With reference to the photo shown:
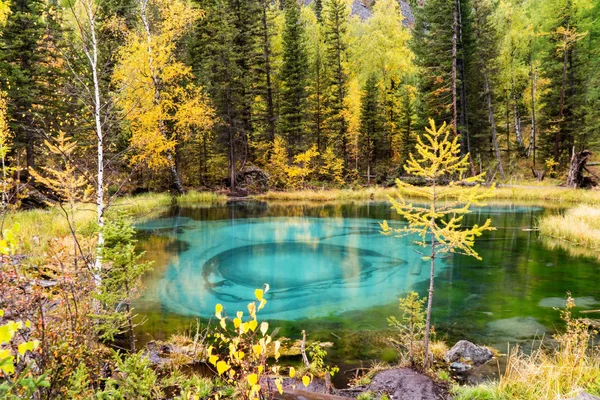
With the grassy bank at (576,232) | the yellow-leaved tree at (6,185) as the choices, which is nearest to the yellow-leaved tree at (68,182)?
the yellow-leaved tree at (6,185)

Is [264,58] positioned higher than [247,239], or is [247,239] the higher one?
[264,58]

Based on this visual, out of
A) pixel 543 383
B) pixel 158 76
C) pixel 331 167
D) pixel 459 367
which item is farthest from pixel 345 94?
pixel 543 383

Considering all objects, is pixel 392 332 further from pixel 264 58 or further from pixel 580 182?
pixel 264 58

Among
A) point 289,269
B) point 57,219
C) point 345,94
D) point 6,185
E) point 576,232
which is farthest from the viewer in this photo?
point 345,94

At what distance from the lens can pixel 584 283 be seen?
1011 cm

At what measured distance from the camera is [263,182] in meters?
31.3

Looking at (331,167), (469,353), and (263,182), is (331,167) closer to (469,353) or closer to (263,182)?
(263,182)

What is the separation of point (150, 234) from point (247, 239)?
450 cm

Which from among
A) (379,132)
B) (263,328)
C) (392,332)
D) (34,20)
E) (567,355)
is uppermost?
(34,20)

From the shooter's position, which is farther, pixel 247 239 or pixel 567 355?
pixel 247 239

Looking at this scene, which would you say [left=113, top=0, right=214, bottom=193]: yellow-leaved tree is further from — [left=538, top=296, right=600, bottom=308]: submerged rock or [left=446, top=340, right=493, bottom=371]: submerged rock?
[left=538, top=296, right=600, bottom=308]: submerged rock

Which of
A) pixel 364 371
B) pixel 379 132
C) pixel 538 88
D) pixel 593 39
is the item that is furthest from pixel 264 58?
pixel 364 371

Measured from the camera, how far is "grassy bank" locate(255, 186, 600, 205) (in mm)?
22722

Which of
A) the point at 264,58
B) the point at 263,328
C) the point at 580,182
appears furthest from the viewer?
the point at 264,58
